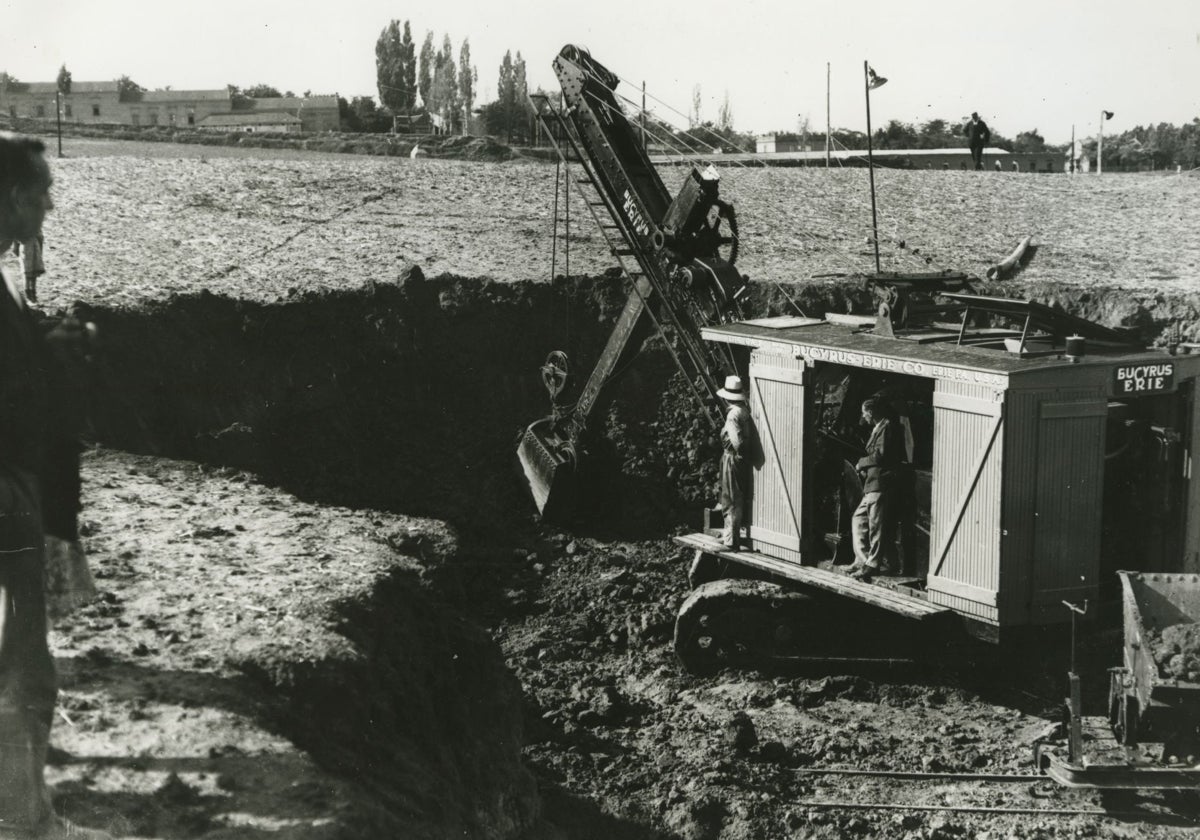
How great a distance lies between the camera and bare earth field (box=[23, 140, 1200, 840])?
230 inches

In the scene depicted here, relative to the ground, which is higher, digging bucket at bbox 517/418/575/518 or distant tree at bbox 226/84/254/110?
distant tree at bbox 226/84/254/110

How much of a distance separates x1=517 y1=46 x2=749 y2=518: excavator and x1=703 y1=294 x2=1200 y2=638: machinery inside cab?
0.46m

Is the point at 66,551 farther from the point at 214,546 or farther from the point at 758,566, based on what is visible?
the point at 758,566

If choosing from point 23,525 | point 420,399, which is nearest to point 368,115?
point 420,399

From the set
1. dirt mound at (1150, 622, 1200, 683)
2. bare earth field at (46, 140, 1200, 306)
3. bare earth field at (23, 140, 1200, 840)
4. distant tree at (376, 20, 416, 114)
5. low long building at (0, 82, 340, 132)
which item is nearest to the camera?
bare earth field at (23, 140, 1200, 840)

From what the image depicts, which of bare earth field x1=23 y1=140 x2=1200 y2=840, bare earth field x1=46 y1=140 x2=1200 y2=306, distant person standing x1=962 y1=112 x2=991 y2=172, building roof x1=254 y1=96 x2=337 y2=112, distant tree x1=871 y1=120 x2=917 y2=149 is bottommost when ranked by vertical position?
bare earth field x1=23 y1=140 x2=1200 y2=840

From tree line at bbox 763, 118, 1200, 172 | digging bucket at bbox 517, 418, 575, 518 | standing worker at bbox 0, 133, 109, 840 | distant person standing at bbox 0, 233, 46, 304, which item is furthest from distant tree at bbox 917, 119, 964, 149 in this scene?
standing worker at bbox 0, 133, 109, 840

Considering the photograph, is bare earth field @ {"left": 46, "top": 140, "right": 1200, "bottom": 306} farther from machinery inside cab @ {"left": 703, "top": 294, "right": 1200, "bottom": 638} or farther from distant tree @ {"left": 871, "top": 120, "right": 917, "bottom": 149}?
distant tree @ {"left": 871, "top": 120, "right": 917, "bottom": 149}

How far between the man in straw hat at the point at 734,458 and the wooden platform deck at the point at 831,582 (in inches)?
7.8

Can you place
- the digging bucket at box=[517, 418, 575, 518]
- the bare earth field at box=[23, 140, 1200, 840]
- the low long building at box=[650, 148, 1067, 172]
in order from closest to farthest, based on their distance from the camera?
the bare earth field at box=[23, 140, 1200, 840] → the digging bucket at box=[517, 418, 575, 518] → the low long building at box=[650, 148, 1067, 172]

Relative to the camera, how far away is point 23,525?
470 cm

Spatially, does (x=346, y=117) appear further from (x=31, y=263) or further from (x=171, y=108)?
(x=31, y=263)

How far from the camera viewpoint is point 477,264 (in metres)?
16.9

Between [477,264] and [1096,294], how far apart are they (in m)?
8.59
